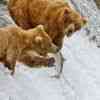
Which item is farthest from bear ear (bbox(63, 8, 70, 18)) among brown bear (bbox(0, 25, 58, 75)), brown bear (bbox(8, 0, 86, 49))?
brown bear (bbox(0, 25, 58, 75))

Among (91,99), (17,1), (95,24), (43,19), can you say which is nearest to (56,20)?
(43,19)

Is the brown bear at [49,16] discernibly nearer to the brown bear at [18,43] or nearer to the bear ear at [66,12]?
the bear ear at [66,12]

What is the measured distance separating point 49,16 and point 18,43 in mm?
282

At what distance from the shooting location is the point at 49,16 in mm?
1955

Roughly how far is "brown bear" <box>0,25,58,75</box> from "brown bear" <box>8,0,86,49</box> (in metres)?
0.20

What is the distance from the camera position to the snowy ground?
1831mm

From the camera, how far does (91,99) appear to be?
1976mm

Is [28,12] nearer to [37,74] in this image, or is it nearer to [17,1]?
[17,1]

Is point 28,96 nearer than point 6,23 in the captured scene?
Yes

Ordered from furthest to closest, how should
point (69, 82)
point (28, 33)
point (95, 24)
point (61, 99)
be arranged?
point (95, 24)
point (69, 82)
point (61, 99)
point (28, 33)

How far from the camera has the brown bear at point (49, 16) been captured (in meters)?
1.92

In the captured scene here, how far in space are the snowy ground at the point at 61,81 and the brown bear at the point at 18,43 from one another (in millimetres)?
106

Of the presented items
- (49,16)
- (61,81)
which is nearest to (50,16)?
(49,16)

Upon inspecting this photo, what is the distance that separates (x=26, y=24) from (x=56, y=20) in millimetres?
128
